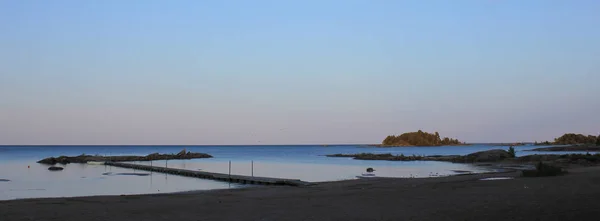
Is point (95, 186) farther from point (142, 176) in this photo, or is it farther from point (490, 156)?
point (490, 156)

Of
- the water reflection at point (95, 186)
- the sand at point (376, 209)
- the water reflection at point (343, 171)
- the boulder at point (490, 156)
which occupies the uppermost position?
the boulder at point (490, 156)

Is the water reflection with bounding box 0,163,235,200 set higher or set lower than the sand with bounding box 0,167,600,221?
lower

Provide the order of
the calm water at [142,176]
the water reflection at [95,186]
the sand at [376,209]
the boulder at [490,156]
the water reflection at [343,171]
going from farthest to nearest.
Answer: the boulder at [490,156] < the water reflection at [343,171] < the calm water at [142,176] < the water reflection at [95,186] < the sand at [376,209]

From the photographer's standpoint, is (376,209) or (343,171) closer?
(376,209)

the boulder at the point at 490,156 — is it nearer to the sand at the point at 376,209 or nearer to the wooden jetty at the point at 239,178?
the wooden jetty at the point at 239,178

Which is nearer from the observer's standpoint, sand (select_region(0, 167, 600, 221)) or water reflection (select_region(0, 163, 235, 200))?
sand (select_region(0, 167, 600, 221))

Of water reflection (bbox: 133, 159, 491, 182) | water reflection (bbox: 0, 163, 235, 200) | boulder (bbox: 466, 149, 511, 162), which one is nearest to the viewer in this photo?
water reflection (bbox: 0, 163, 235, 200)

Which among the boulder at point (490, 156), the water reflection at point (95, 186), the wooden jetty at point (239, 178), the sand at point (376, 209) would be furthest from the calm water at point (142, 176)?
the sand at point (376, 209)

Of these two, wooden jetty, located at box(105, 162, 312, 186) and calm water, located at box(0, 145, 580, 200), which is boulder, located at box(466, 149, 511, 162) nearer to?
calm water, located at box(0, 145, 580, 200)

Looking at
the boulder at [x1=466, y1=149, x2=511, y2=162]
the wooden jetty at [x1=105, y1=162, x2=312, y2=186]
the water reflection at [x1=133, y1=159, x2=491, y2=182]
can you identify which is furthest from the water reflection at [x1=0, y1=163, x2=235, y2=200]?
the boulder at [x1=466, y1=149, x2=511, y2=162]

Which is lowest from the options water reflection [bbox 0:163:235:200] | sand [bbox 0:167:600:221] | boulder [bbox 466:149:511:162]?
water reflection [bbox 0:163:235:200]

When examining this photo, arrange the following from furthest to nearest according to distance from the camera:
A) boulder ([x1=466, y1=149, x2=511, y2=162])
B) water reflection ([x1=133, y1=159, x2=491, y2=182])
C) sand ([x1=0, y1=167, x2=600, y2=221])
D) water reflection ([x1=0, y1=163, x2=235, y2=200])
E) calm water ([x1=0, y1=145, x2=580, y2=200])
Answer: boulder ([x1=466, y1=149, x2=511, y2=162]) → water reflection ([x1=133, y1=159, x2=491, y2=182]) → calm water ([x1=0, y1=145, x2=580, y2=200]) → water reflection ([x1=0, y1=163, x2=235, y2=200]) → sand ([x1=0, y1=167, x2=600, y2=221])

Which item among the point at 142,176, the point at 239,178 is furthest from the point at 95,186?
the point at 142,176

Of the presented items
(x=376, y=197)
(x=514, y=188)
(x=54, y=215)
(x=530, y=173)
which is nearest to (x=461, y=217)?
(x=376, y=197)
